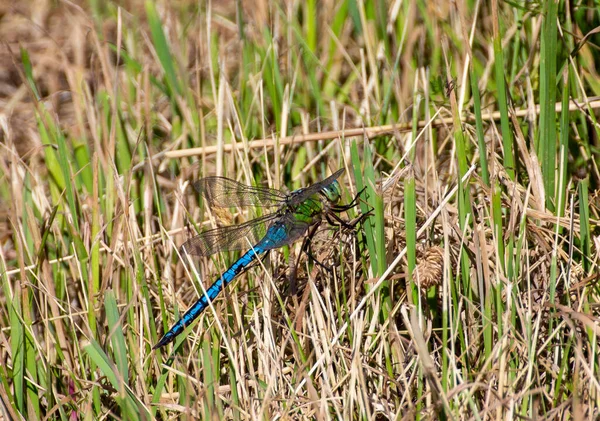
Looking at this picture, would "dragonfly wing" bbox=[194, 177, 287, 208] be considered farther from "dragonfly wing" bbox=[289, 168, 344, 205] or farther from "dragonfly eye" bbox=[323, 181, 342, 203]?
"dragonfly eye" bbox=[323, 181, 342, 203]

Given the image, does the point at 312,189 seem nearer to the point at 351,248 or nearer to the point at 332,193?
the point at 332,193

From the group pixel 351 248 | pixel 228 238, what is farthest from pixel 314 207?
pixel 228 238

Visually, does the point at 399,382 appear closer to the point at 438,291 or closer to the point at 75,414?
the point at 438,291

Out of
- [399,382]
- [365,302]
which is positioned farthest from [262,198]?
[399,382]

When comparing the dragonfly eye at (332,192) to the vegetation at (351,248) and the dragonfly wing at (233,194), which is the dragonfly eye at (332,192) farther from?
the dragonfly wing at (233,194)

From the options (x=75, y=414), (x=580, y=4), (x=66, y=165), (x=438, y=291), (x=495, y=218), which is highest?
(x=580, y=4)

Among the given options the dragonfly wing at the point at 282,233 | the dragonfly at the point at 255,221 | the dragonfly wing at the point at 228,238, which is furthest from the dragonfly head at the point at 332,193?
the dragonfly wing at the point at 228,238
